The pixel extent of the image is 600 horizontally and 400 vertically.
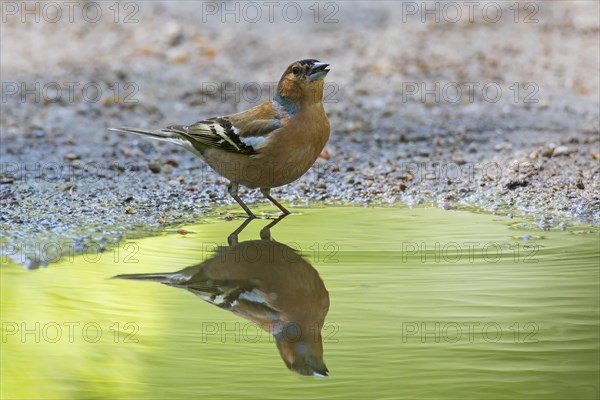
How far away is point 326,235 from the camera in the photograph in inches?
230

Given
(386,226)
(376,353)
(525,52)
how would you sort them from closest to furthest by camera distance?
(376,353) → (386,226) → (525,52)

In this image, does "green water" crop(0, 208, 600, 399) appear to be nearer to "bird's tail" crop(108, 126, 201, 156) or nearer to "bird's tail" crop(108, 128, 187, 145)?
"bird's tail" crop(108, 126, 201, 156)

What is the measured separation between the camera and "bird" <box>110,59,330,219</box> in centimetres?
629

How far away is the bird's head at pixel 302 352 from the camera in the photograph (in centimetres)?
370

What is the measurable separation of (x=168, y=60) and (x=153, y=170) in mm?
3673

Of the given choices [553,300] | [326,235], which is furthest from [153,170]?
[553,300]

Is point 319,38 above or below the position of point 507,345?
above

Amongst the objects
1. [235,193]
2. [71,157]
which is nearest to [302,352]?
[235,193]

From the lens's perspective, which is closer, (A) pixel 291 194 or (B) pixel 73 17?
(A) pixel 291 194

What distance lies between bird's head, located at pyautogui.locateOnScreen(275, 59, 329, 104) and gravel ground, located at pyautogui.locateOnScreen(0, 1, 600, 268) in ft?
3.09

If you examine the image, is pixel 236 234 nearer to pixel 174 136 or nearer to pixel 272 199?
pixel 272 199

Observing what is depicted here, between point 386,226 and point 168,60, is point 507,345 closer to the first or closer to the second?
point 386,226

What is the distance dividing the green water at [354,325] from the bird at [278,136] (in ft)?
2.40

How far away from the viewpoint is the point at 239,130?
6.61 m
